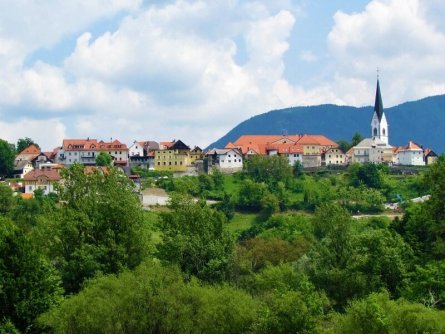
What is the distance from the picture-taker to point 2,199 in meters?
88.9

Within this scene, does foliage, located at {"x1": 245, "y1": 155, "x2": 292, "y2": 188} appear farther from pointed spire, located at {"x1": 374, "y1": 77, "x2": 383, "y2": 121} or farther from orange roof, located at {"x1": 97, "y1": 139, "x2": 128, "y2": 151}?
pointed spire, located at {"x1": 374, "y1": 77, "x2": 383, "y2": 121}

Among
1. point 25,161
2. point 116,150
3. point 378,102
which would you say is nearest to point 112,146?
point 116,150

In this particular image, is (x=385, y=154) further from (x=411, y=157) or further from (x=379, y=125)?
(x=379, y=125)

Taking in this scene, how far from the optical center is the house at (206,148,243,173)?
120 metres

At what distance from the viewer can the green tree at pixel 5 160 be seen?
115625 millimetres

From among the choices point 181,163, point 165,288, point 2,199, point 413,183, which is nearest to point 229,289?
point 165,288

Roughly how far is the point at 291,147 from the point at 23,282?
307ft

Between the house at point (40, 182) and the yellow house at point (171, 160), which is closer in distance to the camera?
the house at point (40, 182)

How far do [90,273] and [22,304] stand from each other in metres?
5.05

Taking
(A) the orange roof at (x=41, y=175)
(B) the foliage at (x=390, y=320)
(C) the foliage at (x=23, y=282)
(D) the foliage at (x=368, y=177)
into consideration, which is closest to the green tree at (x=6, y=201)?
(A) the orange roof at (x=41, y=175)

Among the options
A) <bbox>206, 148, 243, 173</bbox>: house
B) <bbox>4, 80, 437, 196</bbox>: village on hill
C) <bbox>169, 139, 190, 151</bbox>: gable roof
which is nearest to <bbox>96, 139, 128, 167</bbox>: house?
<bbox>4, 80, 437, 196</bbox>: village on hill

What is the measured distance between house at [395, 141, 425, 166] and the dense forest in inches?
2904

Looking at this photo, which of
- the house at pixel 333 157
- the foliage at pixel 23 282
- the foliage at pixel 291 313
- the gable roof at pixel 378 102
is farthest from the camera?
the gable roof at pixel 378 102

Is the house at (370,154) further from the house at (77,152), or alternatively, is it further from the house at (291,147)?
the house at (77,152)
